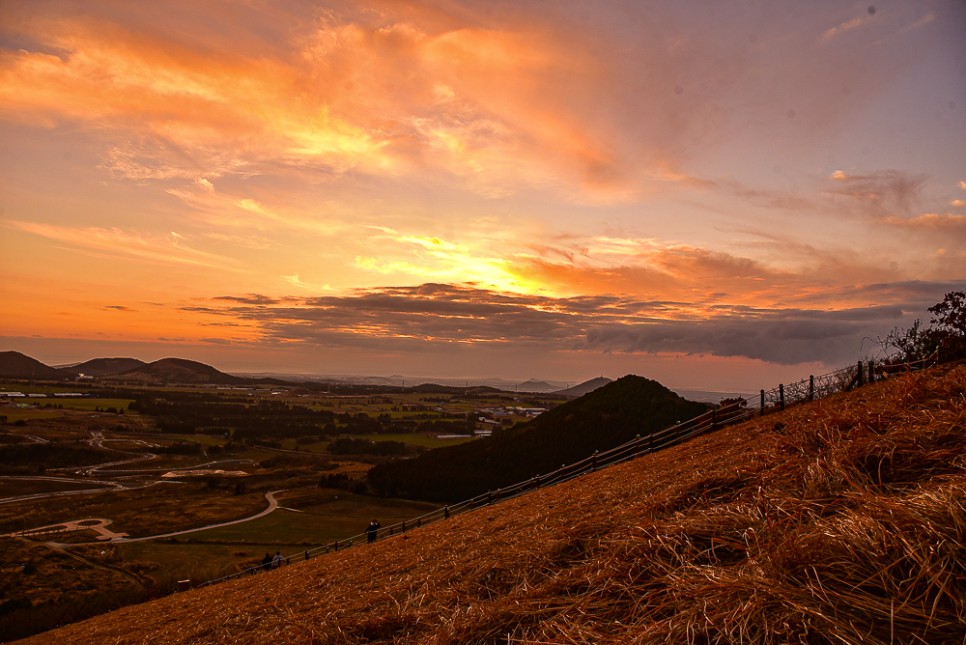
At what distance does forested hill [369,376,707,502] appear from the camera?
76000 millimetres

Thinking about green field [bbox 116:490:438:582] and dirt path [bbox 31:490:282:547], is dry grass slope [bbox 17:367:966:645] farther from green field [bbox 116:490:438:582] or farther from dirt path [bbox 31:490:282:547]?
dirt path [bbox 31:490:282:547]

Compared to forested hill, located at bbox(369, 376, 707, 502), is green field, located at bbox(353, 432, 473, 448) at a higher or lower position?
lower

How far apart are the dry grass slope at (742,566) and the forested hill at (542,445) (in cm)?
6787

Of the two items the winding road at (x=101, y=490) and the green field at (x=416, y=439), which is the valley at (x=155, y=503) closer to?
the winding road at (x=101, y=490)

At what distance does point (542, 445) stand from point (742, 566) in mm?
80193

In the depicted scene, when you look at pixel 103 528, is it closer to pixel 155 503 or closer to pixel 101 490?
pixel 155 503

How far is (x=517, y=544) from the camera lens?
25.8 ft

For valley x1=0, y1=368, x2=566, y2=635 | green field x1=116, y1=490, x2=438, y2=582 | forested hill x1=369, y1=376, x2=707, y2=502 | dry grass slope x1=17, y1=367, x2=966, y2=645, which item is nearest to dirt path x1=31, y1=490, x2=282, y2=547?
valley x1=0, y1=368, x2=566, y2=635

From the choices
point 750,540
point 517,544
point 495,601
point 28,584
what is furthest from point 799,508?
point 28,584

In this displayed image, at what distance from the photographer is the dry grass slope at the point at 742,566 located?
3.34 m

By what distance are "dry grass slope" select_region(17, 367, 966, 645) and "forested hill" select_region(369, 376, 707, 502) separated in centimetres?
6787

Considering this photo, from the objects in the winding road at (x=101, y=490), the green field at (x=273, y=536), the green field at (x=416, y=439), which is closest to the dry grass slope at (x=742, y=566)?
the green field at (x=273, y=536)

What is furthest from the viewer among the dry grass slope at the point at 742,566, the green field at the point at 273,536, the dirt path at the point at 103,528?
the dirt path at the point at 103,528

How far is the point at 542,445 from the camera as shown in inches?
3238
